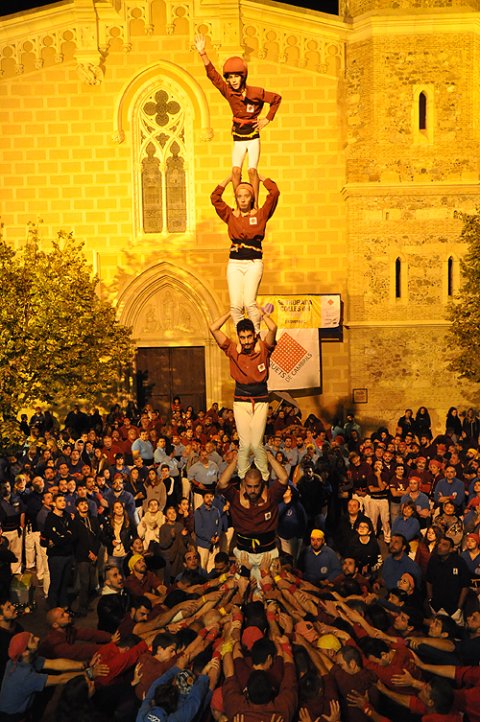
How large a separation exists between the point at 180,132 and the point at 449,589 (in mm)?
18167

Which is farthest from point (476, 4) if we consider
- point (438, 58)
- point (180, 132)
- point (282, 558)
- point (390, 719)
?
point (390, 719)

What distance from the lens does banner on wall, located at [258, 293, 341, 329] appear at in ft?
76.3

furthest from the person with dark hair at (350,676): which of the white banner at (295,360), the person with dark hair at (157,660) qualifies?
the white banner at (295,360)

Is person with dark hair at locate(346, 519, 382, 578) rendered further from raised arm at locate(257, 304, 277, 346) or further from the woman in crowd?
the woman in crowd

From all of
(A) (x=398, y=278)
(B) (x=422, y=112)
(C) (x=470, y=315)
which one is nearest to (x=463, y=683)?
(C) (x=470, y=315)

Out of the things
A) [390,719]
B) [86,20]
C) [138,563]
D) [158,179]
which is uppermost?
[86,20]

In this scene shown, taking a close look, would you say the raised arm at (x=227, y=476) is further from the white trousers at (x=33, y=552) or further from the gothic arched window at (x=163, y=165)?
the gothic arched window at (x=163, y=165)

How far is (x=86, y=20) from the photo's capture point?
75.8 ft

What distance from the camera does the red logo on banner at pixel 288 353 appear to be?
23219 mm

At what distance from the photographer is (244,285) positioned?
10000 millimetres

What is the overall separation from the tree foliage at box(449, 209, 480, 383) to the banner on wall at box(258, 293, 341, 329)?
3.90 m

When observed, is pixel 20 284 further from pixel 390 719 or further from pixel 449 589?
pixel 390 719

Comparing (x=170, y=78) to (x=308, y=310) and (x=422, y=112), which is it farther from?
(x=308, y=310)

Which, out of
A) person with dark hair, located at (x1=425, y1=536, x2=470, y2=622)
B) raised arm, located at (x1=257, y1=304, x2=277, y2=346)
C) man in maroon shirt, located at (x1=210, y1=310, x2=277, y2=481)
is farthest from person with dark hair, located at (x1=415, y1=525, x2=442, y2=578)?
raised arm, located at (x1=257, y1=304, x2=277, y2=346)
